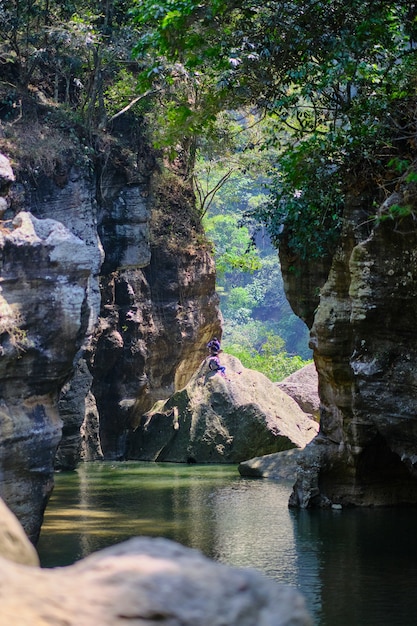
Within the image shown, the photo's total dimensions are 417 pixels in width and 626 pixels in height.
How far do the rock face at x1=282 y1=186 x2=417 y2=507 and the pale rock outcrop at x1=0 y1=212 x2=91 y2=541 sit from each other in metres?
4.09

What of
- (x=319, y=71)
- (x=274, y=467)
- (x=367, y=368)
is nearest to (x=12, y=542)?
(x=367, y=368)

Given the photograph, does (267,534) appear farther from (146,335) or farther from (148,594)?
(146,335)

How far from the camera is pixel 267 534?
14172 millimetres

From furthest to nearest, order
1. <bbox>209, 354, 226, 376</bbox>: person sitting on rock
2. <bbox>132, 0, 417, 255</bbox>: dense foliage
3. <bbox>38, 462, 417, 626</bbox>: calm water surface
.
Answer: <bbox>209, 354, 226, 376</bbox>: person sitting on rock → <bbox>132, 0, 417, 255</bbox>: dense foliage → <bbox>38, 462, 417, 626</bbox>: calm water surface

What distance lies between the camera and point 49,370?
Result: 12.3 metres

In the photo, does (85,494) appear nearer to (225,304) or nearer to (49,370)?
(49,370)

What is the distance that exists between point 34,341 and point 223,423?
1376cm

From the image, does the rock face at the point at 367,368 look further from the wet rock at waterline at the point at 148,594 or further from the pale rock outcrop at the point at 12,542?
the wet rock at waterline at the point at 148,594

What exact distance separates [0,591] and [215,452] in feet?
74.9

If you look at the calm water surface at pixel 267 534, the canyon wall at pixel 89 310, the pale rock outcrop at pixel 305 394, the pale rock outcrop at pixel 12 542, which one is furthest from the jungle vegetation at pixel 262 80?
the pale rock outcrop at pixel 305 394

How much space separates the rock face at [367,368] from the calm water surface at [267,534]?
71 cm

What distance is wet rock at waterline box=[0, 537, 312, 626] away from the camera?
2.48 m

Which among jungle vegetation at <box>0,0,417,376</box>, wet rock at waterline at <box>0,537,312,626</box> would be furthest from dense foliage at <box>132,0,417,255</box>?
wet rock at waterline at <box>0,537,312,626</box>

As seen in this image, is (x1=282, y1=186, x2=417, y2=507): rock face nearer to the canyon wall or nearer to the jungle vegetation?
the jungle vegetation
